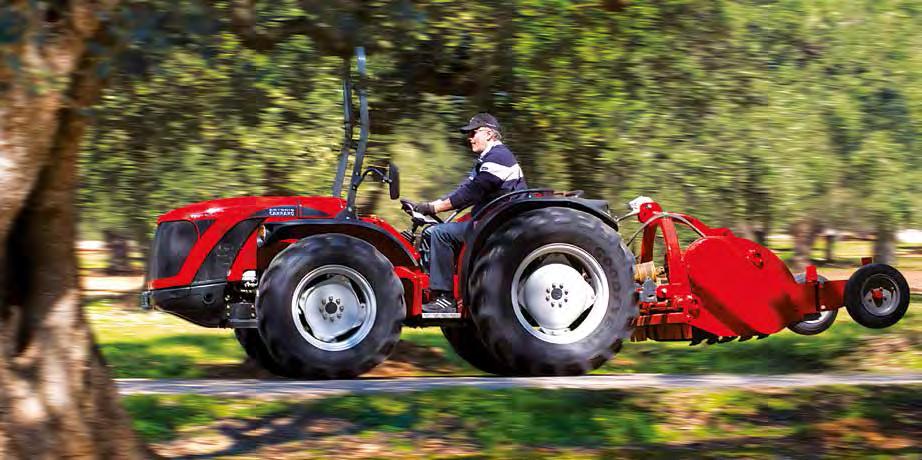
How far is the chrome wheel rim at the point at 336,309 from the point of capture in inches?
384

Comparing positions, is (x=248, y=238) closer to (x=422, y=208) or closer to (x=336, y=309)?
(x=336, y=309)

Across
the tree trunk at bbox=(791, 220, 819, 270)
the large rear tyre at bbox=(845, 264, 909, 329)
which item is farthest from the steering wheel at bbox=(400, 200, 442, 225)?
the tree trunk at bbox=(791, 220, 819, 270)

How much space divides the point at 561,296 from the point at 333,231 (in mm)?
1726

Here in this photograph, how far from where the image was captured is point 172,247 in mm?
10469

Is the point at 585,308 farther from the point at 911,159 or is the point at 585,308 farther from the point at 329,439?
the point at 911,159

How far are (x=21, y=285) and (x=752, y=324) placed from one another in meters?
5.57

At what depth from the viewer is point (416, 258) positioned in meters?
10.3

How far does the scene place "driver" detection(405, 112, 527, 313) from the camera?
1009 cm

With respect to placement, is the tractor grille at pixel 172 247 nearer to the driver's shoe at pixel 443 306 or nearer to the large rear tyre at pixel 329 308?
the large rear tyre at pixel 329 308

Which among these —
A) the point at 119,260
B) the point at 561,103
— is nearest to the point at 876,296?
the point at 561,103

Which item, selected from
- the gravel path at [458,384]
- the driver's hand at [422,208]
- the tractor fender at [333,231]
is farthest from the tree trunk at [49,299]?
the driver's hand at [422,208]

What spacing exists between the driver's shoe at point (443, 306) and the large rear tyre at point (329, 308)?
0.45 m

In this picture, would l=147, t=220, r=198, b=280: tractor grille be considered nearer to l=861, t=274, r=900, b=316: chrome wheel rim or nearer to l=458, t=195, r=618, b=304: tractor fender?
l=458, t=195, r=618, b=304: tractor fender

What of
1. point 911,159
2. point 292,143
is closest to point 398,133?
point 292,143
